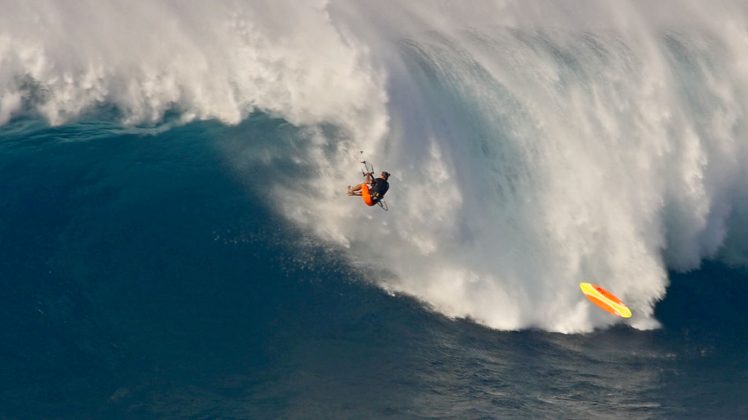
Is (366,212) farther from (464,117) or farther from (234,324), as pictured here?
(234,324)

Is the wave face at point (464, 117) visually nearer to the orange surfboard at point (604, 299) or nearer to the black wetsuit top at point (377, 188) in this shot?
the orange surfboard at point (604, 299)

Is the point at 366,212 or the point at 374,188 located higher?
the point at 366,212

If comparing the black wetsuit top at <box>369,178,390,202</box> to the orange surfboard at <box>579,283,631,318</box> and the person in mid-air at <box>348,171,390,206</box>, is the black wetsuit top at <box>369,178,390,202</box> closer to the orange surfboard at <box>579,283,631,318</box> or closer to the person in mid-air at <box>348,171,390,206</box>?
the person in mid-air at <box>348,171,390,206</box>

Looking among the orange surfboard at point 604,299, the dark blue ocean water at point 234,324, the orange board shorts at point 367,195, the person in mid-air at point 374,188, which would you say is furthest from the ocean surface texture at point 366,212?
the orange board shorts at point 367,195

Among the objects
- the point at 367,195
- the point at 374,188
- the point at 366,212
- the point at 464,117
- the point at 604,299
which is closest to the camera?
the point at 374,188

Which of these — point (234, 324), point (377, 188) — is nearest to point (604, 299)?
point (377, 188)

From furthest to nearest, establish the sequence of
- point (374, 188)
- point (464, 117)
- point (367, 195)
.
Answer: point (464, 117), point (367, 195), point (374, 188)

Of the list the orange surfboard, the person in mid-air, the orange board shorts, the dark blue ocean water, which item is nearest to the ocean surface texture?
the dark blue ocean water

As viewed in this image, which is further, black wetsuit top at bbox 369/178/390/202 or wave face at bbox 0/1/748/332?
wave face at bbox 0/1/748/332
